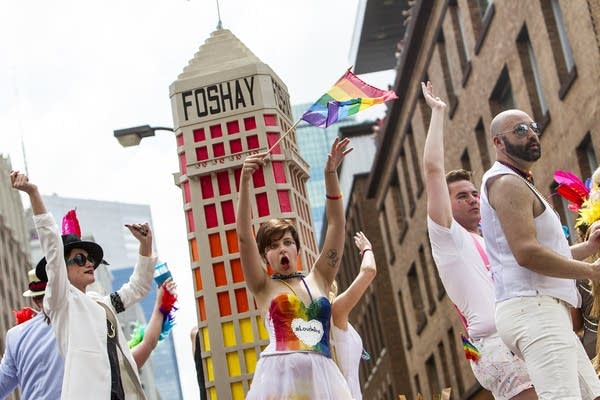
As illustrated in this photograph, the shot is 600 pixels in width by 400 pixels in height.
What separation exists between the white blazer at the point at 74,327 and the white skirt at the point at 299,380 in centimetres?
86

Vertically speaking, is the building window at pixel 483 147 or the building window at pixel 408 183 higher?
the building window at pixel 408 183

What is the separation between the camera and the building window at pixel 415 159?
134 ft

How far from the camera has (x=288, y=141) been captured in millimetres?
15180

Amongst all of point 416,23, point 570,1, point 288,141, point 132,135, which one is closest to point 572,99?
point 570,1

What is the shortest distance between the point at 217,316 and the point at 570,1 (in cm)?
1015

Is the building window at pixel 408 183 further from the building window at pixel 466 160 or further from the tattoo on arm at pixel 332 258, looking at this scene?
the tattoo on arm at pixel 332 258

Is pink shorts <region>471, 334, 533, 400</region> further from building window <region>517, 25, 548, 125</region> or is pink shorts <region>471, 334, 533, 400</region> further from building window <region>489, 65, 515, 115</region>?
building window <region>489, 65, 515, 115</region>

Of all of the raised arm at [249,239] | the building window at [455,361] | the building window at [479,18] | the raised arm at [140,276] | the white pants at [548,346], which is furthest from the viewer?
the building window at [455,361]

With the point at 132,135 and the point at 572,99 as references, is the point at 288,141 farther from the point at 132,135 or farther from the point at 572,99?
the point at 572,99

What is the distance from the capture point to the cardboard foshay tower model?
14.5 m

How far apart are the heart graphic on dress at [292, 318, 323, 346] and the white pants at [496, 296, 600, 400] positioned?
1346mm

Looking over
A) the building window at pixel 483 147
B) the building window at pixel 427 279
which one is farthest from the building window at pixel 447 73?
the building window at pixel 427 279

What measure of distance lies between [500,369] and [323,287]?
1.19 metres

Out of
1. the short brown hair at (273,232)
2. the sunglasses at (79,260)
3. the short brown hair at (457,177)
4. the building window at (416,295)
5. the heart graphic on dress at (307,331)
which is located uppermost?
the building window at (416,295)
